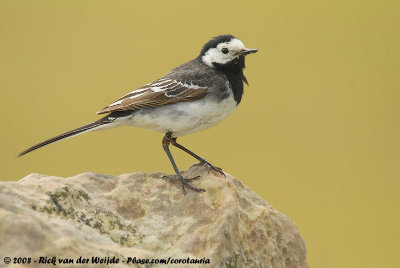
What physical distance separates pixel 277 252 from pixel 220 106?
67.0 inches

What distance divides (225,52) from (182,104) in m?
0.91

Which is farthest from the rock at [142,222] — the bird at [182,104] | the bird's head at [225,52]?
the bird's head at [225,52]

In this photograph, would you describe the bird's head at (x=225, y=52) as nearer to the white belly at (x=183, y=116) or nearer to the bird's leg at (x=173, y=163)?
the white belly at (x=183, y=116)

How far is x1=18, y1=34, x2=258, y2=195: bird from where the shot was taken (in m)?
5.57

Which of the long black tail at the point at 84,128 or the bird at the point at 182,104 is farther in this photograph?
the bird at the point at 182,104

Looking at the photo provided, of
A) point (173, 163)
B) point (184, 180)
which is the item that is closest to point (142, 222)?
point (184, 180)

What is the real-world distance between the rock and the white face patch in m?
1.34

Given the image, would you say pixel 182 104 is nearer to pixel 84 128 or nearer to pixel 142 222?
pixel 84 128

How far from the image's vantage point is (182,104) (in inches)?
221

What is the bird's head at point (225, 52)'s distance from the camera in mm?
5965

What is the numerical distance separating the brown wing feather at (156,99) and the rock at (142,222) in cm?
76

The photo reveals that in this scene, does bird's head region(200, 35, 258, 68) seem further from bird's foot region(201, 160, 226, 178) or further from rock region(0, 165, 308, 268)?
rock region(0, 165, 308, 268)

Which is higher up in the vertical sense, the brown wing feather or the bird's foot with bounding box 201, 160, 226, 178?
the brown wing feather

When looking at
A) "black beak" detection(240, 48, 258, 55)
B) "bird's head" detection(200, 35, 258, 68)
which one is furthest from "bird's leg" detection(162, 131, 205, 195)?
"black beak" detection(240, 48, 258, 55)
